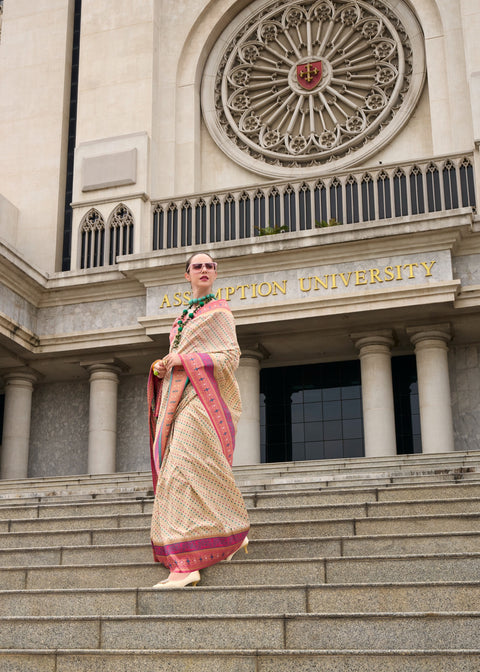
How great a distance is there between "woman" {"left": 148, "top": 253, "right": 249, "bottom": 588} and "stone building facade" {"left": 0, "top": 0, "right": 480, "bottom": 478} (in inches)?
354

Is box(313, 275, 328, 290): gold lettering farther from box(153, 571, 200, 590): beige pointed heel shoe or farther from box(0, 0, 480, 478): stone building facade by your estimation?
box(153, 571, 200, 590): beige pointed heel shoe

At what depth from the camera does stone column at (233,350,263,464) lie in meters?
16.9

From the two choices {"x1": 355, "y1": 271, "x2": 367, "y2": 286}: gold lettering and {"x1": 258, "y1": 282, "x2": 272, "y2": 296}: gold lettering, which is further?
{"x1": 258, "y1": 282, "x2": 272, "y2": 296}: gold lettering

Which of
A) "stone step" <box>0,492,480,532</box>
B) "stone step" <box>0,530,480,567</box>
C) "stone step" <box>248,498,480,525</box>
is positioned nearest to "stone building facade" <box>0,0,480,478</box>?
"stone step" <box>0,492,480,532</box>

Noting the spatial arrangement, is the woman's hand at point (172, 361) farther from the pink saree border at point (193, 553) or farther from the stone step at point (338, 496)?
the stone step at point (338, 496)

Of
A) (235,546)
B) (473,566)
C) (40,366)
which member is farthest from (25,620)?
(40,366)

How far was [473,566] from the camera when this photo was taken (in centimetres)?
637

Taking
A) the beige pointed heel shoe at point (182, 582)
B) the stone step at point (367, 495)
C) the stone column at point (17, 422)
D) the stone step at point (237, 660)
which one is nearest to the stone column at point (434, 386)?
the stone step at point (367, 495)

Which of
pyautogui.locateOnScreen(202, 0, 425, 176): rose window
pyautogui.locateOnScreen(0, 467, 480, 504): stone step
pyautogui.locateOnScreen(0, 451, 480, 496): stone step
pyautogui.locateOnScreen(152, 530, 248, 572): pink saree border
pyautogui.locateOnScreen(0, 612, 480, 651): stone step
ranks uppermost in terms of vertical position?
pyautogui.locateOnScreen(202, 0, 425, 176): rose window

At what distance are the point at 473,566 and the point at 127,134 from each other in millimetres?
15498

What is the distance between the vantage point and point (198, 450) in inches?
276

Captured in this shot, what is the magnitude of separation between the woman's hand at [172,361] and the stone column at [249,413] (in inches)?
372

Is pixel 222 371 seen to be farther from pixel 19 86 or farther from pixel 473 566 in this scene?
Answer: pixel 19 86

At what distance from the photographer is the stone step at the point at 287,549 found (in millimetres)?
6953
